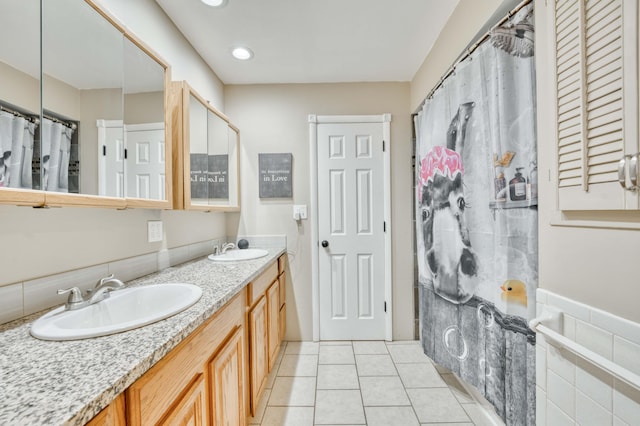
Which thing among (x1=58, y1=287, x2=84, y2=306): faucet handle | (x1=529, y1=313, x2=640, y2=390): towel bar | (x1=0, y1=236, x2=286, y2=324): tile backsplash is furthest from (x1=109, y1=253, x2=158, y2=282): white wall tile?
(x1=529, y1=313, x2=640, y2=390): towel bar

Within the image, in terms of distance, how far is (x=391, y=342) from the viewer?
2457 mm

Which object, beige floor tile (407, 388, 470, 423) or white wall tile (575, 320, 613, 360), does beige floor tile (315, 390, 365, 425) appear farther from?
white wall tile (575, 320, 613, 360)

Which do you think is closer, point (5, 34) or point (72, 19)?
point (5, 34)

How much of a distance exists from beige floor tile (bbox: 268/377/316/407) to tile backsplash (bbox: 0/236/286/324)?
1098mm

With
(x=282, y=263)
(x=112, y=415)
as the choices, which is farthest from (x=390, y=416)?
(x=112, y=415)

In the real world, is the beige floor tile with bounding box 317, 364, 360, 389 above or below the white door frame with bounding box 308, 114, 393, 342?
below

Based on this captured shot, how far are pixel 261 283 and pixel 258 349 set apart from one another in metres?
0.39

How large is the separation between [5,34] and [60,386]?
945 mm

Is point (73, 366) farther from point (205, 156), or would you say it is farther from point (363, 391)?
point (363, 391)

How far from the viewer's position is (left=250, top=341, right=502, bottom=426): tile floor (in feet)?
5.17

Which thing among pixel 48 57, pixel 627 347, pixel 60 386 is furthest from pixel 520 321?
pixel 48 57

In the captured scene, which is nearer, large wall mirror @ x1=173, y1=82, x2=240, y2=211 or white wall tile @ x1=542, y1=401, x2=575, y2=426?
white wall tile @ x1=542, y1=401, x2=575, y2=426

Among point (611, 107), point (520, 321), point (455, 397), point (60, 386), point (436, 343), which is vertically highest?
point (611, 107)

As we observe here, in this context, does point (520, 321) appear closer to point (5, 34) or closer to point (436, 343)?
point (436, 343)
